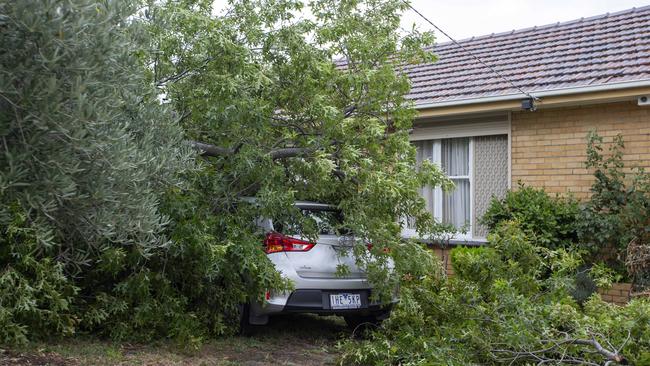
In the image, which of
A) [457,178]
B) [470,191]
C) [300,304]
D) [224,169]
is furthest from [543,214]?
[224,169]

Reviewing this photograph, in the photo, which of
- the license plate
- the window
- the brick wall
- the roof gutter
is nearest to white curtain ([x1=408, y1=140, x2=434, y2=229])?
the window

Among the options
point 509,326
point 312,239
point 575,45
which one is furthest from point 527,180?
point 509,326

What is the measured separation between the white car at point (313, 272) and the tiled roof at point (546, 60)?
4085mm

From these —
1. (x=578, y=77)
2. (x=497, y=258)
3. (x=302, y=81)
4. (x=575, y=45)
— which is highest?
(x=575, y=45)

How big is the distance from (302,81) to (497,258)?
2589mm

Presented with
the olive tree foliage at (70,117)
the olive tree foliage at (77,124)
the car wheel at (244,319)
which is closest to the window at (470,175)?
the car wheel at (244,319)

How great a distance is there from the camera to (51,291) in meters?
5.77

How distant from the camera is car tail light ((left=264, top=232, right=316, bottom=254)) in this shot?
23.3ft

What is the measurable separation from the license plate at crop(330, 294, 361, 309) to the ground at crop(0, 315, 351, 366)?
1.46 feet

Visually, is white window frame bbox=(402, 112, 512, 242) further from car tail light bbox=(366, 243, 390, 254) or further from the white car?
car tail light bbox=(366, 243, 390, 254)

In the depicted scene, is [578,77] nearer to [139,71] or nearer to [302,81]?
[302,81]

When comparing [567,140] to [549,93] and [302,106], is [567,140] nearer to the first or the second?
[549,93]

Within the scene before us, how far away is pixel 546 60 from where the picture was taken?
1128cm

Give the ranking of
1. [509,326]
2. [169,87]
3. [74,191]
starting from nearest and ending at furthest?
[74,191] < [509,326] < [169,87]
